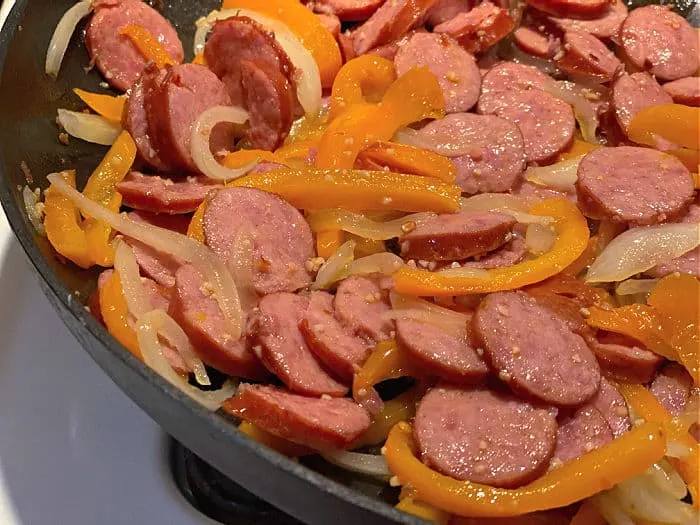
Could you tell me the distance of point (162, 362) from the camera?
1.38 m

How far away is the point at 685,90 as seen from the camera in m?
2.01

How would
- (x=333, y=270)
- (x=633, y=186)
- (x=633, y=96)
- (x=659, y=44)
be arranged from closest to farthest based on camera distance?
1. (x=333, y=270)
2. (x=633, y=186)
3. (x=633, y=96)
4. (x=659, y=44)

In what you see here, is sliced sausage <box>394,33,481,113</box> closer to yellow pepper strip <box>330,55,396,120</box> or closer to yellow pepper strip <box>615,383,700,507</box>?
yellow pepper strip <box>330,55,396,120</box>

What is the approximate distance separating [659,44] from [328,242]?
1.16 m

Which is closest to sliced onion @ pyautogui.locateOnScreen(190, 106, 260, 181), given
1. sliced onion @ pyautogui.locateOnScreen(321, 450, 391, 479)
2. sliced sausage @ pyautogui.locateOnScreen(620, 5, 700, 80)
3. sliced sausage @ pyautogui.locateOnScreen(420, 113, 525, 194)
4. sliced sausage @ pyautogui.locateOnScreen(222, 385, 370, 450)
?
sliced sausage @ pyautogui.locateOnScreen(420, 113, 525, 194)

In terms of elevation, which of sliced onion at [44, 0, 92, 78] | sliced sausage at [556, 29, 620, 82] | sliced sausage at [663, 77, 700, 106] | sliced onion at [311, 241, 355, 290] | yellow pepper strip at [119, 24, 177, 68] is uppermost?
sliced onion at [44, 0, 92, 78]

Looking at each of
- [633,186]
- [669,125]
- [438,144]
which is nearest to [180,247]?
[438,144]

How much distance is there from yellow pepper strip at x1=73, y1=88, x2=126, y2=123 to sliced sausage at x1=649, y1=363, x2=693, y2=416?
4.34ft

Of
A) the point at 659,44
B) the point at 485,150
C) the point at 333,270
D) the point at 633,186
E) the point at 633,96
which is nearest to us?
the point at 333,270

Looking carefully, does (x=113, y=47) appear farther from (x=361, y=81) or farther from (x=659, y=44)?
(x=659, y=44)

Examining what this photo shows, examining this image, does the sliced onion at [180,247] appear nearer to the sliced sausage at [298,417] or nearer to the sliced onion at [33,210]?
the sliced onion at [33,210]

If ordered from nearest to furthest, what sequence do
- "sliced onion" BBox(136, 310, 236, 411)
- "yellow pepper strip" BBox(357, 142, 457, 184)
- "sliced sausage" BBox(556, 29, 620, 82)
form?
1. "sliced onion" BBox(136, 310, 236, 411)
2. "yellow pepper strip" BBox(357, 142, 457, 184)
3. "sliced sausage" BBox(556, 29, 620, 82)

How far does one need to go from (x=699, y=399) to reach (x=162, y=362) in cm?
100

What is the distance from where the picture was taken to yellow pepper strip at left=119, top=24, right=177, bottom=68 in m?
1.93
